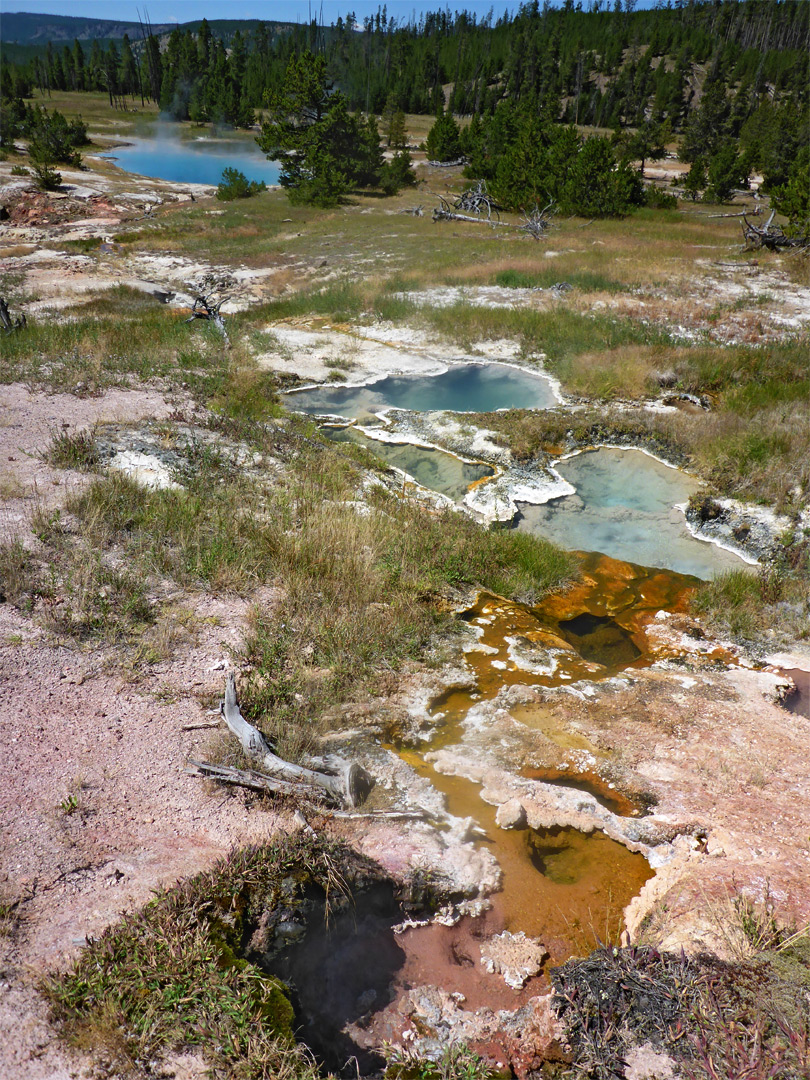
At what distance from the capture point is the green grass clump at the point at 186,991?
2711 millimetres

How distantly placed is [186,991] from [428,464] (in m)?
8.31

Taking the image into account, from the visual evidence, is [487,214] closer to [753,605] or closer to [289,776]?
[753,605]

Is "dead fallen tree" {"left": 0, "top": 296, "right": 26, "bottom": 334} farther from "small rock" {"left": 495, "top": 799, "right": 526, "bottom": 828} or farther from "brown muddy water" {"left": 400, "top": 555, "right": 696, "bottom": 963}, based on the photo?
"small rock" {"left": 495, "top": 799, "right": 526, "bottom": 828}

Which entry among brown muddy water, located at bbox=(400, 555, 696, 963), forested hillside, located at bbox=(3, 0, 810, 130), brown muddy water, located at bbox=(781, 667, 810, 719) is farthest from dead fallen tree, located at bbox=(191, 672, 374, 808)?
forested hillside, located at bbox=(3, 0, 810, 130)

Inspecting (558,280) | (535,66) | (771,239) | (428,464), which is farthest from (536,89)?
(428,464)

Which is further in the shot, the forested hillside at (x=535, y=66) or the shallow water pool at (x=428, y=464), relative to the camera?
the forested hillside at (x=535, y=66)

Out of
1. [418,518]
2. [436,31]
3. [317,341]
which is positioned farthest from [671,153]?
[436,31]

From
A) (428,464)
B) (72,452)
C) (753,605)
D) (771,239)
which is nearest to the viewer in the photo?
(753,605)

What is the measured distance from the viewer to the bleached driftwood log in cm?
412

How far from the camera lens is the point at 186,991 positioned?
2.90 metres

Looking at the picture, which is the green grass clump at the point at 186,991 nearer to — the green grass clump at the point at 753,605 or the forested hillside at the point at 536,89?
the green grass clump at the point at 753,605

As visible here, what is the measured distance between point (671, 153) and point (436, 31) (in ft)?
248

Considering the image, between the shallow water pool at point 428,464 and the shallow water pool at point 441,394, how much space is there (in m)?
1.14

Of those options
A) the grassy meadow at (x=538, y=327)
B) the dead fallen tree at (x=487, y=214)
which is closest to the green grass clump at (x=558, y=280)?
the grassy meadow at (x=538, y=327)
